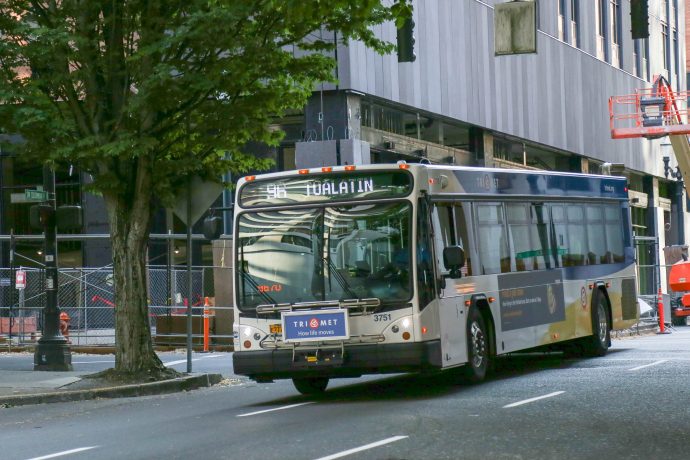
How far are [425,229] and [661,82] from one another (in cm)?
3168

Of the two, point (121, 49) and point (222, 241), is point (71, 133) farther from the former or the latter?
point (222, 241)

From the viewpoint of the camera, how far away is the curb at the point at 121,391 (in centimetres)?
1803

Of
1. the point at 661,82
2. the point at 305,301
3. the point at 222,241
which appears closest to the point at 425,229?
the point at 305,301

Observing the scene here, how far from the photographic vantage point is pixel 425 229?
16.8m

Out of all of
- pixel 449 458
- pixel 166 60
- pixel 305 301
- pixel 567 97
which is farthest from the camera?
pixel 567 97

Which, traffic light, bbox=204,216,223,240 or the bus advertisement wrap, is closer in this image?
the bus advertisement wrap

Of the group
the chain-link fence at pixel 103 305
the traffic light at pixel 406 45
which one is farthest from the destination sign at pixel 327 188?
the chain-link fence at pixel 103 305

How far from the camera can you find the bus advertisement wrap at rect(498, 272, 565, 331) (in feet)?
64.1

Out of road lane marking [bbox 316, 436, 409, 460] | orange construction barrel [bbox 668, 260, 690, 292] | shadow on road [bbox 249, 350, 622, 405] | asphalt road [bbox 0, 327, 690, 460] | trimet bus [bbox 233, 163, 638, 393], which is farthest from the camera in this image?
orange construction barrel [bbox 668, 260, 690, 292]

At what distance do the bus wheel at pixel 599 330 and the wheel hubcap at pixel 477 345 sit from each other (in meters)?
5.21

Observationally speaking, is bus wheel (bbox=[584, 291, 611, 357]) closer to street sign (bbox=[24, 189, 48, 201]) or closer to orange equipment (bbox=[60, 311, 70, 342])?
street sign (bbox=[24, 189, 48, 201])

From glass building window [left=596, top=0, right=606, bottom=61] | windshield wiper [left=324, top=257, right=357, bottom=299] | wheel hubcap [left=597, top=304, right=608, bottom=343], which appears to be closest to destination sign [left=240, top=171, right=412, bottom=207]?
windshield wiper [left=324, top=257, right=357, bottom=299]

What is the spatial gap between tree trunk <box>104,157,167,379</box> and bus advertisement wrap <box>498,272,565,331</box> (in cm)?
518

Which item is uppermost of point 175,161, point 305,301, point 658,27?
point 658,27
